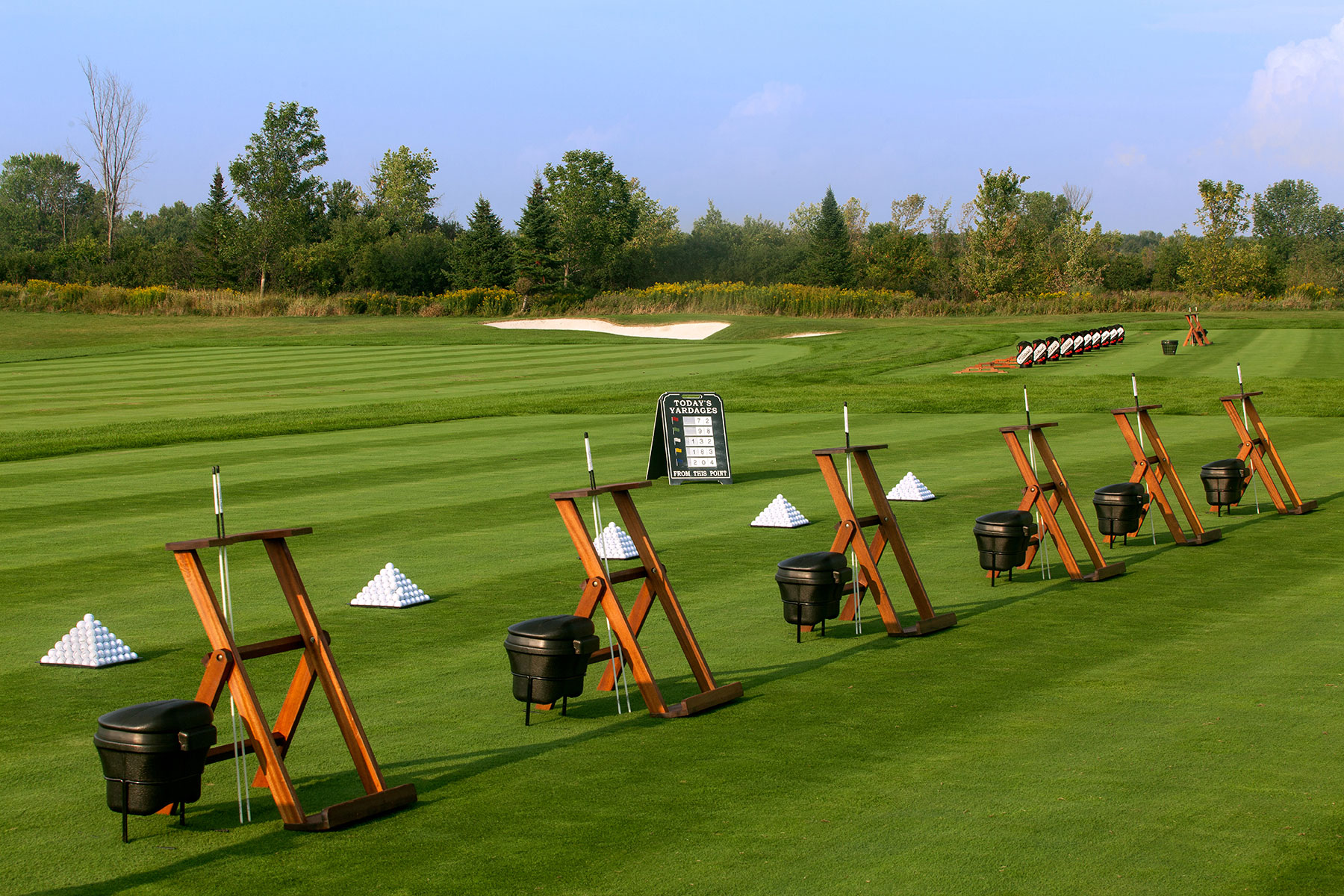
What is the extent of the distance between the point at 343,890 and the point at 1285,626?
7.14 metres

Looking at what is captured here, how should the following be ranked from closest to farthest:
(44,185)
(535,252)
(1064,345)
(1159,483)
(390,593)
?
(390,593) → (1159,483) → (1064,345) → (535,252) → (44,185)

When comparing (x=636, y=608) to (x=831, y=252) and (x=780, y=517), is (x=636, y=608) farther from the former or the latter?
(x=831, y=252)

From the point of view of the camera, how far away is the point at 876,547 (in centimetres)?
935

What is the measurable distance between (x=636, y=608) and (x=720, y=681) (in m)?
0.77

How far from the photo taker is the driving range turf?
201 inches

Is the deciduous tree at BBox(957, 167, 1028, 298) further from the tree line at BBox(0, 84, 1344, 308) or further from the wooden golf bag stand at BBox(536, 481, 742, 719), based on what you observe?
the wooden golf bag stand at BBox(536, 481, 742, 719)

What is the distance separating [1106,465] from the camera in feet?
57.7

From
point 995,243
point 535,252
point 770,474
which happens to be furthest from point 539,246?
point 770,474

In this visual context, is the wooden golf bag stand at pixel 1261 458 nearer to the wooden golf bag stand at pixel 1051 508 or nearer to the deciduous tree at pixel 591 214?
the wooden golf bag stand at pixel 1051 508

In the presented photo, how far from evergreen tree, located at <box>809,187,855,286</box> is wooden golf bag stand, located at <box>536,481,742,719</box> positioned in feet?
332

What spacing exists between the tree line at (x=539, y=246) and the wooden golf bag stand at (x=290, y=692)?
73.4 metres

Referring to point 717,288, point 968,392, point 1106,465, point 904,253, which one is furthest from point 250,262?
point 1106,465

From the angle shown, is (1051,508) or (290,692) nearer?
(290,692)

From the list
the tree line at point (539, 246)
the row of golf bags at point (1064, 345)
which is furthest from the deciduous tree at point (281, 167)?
the row of golf bags at point (1064, 345)
